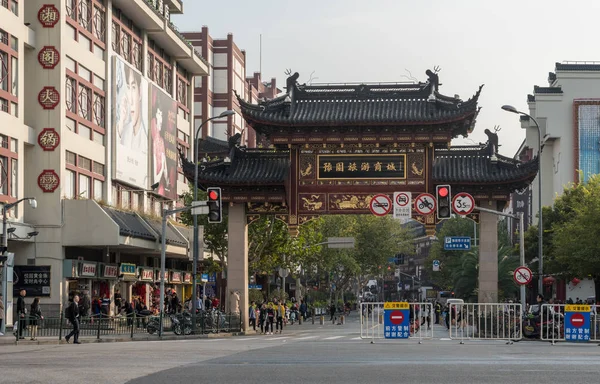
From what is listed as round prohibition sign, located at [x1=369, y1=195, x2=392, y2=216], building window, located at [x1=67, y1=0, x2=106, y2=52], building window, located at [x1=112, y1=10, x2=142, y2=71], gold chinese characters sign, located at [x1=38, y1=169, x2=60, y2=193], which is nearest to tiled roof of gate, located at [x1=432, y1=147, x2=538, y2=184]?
round prohibition sign, located at [x1=369, y1=195, x2=392, y2=216]

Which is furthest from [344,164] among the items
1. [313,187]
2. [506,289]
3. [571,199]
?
[506,289]

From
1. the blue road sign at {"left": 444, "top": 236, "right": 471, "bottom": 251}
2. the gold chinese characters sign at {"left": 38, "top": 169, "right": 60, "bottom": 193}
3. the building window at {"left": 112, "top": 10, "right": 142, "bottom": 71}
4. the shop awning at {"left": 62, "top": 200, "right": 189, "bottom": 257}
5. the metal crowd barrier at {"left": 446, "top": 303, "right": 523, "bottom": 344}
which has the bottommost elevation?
the metal crowd barrier at {"left": 446, "top": 303, "right": 523, "bottom": 344}

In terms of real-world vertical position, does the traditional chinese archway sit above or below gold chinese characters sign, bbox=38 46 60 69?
below

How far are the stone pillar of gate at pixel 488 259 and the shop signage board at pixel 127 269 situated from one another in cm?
2214

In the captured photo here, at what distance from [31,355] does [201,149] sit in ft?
200

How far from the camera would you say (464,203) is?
43.6 m

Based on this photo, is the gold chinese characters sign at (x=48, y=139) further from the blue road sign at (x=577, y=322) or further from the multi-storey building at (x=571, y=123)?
the multi-storey building at (x=571, y=123)

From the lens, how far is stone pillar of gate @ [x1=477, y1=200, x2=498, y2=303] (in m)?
43.6

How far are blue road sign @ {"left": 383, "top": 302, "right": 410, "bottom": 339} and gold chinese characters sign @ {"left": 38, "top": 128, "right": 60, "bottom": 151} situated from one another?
22509mm

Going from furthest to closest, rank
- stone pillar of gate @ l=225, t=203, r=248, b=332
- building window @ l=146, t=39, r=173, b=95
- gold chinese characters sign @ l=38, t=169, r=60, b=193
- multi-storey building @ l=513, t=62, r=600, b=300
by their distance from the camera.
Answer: multi-storey building @ l=513, t=62, r=600, b=300 < building window @ l=146, t=39, r=173, b=95 < gold chinese characters sign @ l=38, t=169, r=60, b=193 < stone pillar of gate @ l=225, t=203, r=248, b=332

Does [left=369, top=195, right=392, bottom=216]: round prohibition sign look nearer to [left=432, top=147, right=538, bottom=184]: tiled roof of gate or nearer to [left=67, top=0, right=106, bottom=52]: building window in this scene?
[left=432, top=147, right=538, bottom=184]: tiled roof of gate

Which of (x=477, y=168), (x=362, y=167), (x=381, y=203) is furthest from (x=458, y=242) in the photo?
(x=381, y=203)

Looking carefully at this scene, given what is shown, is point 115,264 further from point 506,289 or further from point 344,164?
point 506,289

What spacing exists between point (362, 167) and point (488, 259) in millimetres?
6625
